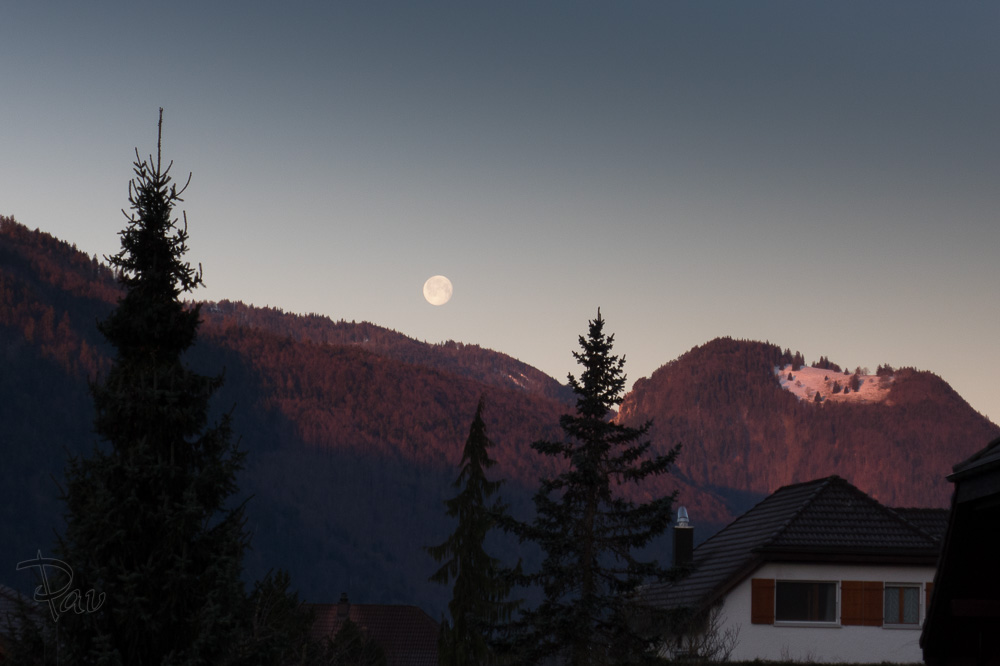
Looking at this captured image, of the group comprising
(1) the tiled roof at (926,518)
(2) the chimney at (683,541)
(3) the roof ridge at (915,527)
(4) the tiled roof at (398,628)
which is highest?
(1) the tiled roof at (926,518)

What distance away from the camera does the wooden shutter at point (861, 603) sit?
3030 centimetres

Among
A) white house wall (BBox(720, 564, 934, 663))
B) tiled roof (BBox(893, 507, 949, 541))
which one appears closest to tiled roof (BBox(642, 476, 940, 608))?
white house wall (BBox(720, 564, 934, 663))

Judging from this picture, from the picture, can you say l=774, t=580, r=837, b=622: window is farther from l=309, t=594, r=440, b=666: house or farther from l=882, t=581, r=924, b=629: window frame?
l=309, t=594, r=440, b=666: house

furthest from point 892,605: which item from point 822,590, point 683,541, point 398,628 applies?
point 398,628

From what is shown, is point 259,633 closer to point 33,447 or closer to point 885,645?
point 885,645

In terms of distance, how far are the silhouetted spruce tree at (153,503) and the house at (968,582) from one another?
8.11m

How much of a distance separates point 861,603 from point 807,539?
2119mm

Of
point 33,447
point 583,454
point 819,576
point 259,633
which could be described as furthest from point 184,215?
point 33,447

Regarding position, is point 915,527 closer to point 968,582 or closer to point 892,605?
point 892,605

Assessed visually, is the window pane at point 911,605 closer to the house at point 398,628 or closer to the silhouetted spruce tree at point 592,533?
the silhouetted spruce tree at point 592,533

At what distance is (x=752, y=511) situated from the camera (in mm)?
35750

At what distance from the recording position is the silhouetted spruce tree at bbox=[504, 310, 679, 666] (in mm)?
21375

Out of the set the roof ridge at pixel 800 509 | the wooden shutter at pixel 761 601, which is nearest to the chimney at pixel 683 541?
the roof ridge at pixel 800 509

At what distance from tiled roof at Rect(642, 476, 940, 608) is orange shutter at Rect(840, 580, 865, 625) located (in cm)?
75
